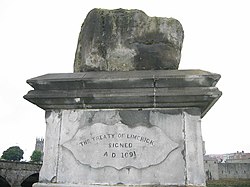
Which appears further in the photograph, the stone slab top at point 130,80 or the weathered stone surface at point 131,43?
the weathered stone surface at point 131,43

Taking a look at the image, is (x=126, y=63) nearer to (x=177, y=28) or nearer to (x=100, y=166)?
(x=177, y=28)

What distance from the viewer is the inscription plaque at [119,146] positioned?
9.80ft

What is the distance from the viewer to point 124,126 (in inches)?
123

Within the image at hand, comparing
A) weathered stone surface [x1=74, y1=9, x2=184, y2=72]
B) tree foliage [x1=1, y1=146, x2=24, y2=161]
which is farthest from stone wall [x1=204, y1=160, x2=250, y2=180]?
weathered stone surface [x1=74, y1=9, x2=184, y2=72]

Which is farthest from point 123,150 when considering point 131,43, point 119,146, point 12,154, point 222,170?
point 12,154

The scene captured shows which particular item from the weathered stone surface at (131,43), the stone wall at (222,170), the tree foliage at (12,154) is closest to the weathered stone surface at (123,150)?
the weathered stone surface at (131,43)

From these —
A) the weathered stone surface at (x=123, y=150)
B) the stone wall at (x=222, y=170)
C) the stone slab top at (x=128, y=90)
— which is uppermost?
the stone slab top at (x=128, y=90)

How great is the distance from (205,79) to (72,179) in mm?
1649

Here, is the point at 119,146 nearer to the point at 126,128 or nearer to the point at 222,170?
the point at 126,128

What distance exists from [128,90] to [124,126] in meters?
0.37

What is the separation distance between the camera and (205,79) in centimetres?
302

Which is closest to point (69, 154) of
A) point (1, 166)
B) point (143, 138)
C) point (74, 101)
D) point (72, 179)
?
point (72, 179)

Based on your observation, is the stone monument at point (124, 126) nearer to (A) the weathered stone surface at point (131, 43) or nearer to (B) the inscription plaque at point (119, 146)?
(B) the inscription plaque at point (119, 146)

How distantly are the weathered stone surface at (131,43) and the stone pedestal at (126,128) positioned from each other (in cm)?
31
